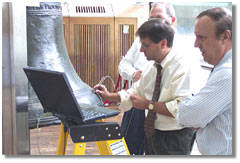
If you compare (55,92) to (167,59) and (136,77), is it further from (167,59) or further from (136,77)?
(136,77)

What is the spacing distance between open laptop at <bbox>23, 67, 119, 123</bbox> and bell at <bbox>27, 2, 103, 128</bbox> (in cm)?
42

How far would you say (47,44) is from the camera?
80.9 inches

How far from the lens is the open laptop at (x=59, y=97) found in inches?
50.8

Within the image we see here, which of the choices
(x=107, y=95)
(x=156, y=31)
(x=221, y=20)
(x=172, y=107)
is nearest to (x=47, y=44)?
(x=107, y=95)

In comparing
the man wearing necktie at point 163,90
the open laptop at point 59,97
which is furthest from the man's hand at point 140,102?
the open laptop at point 59,97

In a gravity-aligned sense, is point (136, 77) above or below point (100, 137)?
above

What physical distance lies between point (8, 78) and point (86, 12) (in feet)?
11.2

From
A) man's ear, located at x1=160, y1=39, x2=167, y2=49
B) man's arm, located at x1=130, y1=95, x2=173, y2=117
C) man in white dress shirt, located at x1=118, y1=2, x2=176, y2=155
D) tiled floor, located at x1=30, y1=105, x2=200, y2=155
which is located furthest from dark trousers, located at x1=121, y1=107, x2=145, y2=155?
tiled floor, located at x1=30, y1=105, x2=200, y2=155

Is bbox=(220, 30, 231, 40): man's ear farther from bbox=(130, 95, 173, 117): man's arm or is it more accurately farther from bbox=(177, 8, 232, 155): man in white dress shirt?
bbox=(130, 95, 173, 117): man's arm

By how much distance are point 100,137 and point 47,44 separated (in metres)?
0.86

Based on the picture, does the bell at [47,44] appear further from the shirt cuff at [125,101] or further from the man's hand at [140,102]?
the man's hand at [140,102]

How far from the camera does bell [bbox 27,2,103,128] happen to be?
196 cm

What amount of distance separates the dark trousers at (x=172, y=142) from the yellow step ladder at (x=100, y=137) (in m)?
0.30

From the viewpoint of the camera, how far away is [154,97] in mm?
1723
